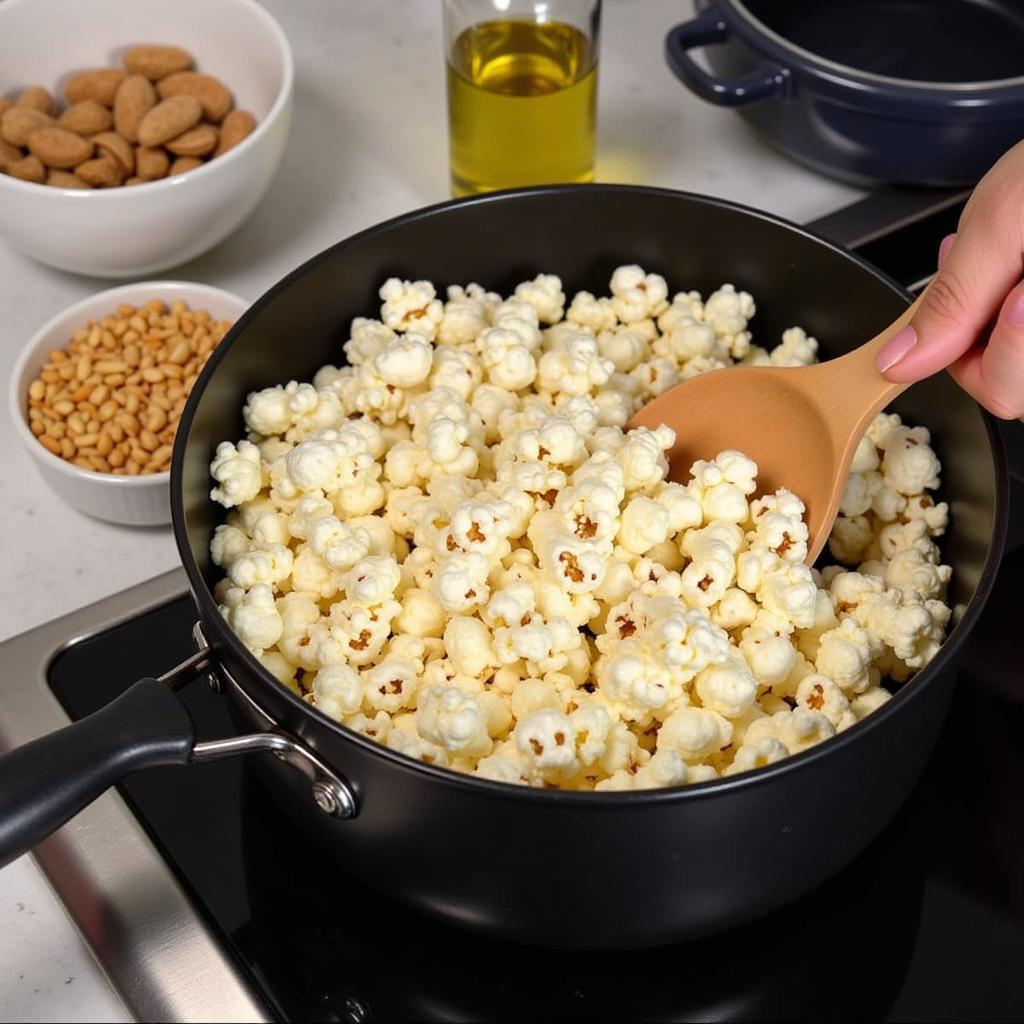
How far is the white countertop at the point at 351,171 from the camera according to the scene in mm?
1062

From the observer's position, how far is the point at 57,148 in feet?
3.86

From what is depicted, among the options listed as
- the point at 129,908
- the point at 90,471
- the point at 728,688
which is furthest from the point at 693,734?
the point at 90,471

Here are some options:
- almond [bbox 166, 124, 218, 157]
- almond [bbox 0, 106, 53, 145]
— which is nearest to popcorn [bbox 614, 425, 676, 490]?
almond [bbox 166, 124, 218, 157]

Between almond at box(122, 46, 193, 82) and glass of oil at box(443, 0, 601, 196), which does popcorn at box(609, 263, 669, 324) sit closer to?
glass of oil at box(443, 0, 601, 196)

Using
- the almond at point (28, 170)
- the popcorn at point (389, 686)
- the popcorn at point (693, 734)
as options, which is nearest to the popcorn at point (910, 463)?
the popcorn at point (693, 734)

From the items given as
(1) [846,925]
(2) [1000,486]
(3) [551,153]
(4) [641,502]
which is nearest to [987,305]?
(2) [1000,486]

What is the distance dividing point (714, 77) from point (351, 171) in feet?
1.18

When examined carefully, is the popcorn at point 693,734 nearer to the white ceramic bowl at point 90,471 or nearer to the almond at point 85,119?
the white ceramic bowl at point 90,471

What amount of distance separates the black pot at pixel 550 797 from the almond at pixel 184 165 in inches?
12.4

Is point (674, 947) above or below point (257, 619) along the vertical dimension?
below

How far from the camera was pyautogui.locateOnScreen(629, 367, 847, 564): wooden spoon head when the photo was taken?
34.1 inches

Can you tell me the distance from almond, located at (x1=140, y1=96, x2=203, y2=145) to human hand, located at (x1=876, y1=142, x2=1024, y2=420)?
0.67 m

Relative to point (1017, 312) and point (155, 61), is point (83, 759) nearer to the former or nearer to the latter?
point (1017, 312)

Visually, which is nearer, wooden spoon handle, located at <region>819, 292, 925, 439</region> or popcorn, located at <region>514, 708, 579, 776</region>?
popcorn, located at <region>514, 708, 579, 776</region>
